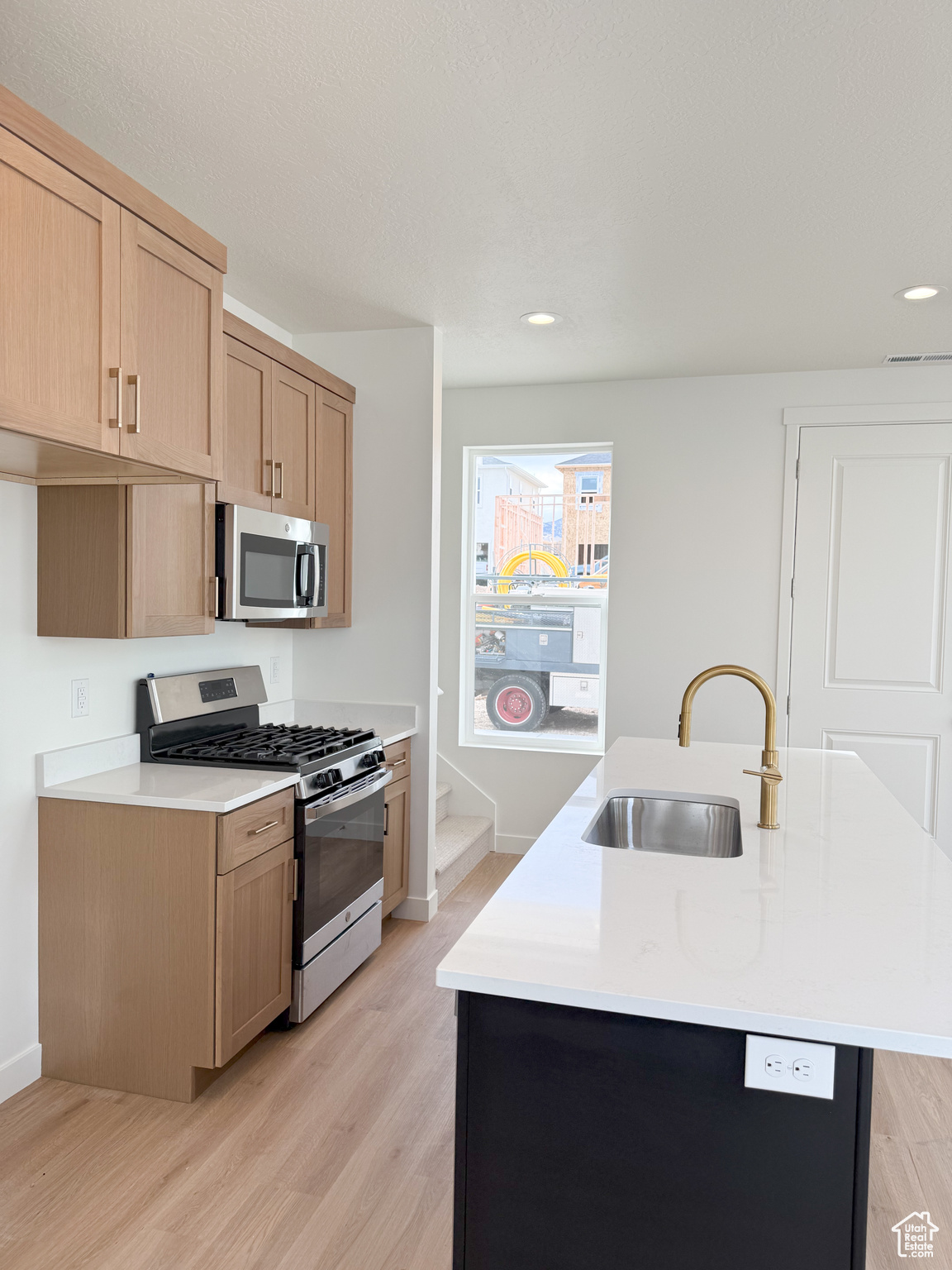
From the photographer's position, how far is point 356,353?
12.2 ft

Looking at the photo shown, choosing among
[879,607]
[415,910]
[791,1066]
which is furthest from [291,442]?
[879,607]

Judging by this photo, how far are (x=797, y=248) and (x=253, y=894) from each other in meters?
2.60

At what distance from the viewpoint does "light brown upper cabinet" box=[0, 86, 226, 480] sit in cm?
165

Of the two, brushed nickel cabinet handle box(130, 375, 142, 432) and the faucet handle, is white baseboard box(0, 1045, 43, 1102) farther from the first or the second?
the faucet handle

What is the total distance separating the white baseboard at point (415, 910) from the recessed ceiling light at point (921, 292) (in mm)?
3015

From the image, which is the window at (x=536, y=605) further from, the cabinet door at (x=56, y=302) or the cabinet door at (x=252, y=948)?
the cabinet door at (x=56, y=302)

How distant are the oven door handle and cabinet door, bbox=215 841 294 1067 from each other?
112mm

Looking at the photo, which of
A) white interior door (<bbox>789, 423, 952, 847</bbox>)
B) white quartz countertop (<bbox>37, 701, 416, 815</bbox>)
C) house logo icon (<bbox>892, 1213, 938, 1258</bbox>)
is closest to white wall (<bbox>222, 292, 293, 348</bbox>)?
white quartz countertop (<bbox>37, 701, 416, 815</bbox>)

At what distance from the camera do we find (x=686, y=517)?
14.2 feet

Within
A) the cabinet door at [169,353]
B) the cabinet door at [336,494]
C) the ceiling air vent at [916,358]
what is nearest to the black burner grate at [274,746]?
the cabinet door at [336,494]

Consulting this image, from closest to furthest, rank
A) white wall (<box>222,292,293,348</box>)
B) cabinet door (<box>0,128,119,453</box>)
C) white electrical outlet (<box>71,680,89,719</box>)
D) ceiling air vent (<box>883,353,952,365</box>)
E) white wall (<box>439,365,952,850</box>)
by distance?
cabinet door (<box>0,128,119,453</box>), white electrical outlet (<box>71,680,89,719</box>), white wall (<box>222,292,293,348</box>), ceiling air vent (<box>883,353,952,365</box>), white wall (<box>439,365,952,850</box>)

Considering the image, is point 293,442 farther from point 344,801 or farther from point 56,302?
point 56,302

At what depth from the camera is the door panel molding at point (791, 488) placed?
13.3 ft

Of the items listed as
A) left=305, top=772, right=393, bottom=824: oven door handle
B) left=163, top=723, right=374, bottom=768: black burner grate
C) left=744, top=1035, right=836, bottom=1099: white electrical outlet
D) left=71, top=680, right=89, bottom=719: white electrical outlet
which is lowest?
left=305, top=772, right=393, bottom=824: oven door handle
